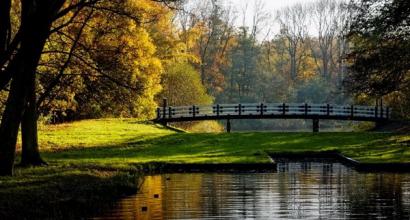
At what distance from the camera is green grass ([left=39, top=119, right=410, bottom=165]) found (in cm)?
2775

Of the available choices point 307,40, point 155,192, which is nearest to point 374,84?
point 155,192

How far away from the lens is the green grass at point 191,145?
27750mm

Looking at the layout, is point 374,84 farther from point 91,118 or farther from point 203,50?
point 203,50

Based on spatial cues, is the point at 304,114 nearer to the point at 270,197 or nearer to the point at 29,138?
the point at 29,138

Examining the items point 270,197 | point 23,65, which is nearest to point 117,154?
point 23,65

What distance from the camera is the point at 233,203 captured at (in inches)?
631

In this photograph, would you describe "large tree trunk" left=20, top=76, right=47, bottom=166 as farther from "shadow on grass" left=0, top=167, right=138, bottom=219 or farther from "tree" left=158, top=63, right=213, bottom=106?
"tree" left=158, top=63, right=213, bottom=106

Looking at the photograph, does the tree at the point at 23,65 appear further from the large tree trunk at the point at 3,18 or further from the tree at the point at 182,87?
the tree at the point at 182,87

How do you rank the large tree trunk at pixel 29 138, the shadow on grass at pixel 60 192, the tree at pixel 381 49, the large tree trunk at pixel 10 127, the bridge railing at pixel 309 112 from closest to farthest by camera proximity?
1. the shadow on grass at pixel 60 192
2. the large tree trunk at pixel 10 127
3. the large tree trunk at pixel 29 138
4. the tree at pixel 381 49
5. the bridge railing at pixel 309 112

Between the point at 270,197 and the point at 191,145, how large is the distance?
1773 centimetres

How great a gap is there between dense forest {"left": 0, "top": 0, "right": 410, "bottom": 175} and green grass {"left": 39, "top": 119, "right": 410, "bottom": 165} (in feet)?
6.90

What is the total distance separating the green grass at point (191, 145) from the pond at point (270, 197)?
11.5ft

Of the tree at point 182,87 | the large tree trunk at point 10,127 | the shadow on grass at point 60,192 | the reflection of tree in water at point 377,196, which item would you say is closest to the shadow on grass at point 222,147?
the reflection of tree in water at point 377,196

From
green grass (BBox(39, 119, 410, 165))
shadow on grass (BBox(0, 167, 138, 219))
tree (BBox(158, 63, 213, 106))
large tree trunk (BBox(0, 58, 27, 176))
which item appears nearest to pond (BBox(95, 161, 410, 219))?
shadow on grass (BBox(0, 167, 138, 219))
